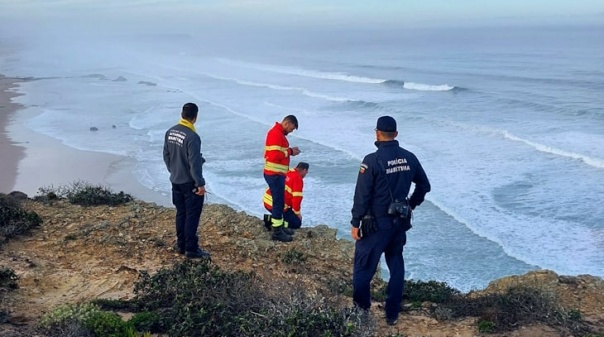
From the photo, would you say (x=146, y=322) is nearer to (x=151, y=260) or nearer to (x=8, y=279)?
(x=8, y=279)

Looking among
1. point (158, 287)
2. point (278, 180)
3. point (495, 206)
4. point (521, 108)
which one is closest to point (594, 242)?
point (495, 206)

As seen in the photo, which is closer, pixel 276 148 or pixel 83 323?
pixel 83 323

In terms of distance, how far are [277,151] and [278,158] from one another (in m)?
0.09

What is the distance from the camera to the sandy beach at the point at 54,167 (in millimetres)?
17297

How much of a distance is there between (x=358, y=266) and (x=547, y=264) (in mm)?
7029

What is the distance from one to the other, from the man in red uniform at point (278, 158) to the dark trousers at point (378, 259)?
243 cm

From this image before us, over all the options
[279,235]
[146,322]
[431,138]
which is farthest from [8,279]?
[431,138]

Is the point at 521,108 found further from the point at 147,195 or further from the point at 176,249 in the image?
the point at 176,249

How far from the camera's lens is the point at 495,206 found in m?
14.4

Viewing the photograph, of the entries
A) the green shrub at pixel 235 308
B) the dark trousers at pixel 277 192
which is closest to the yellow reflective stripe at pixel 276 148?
the dark trousers at pixel 277 192

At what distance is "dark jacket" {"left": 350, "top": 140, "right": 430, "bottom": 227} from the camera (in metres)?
5.09

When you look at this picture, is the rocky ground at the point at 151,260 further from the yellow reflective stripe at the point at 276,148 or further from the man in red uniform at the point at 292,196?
the yellow reflective stripe at the point at 276,148

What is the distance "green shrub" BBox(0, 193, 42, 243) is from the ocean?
5770 millimetres

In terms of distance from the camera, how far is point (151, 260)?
288 inches
